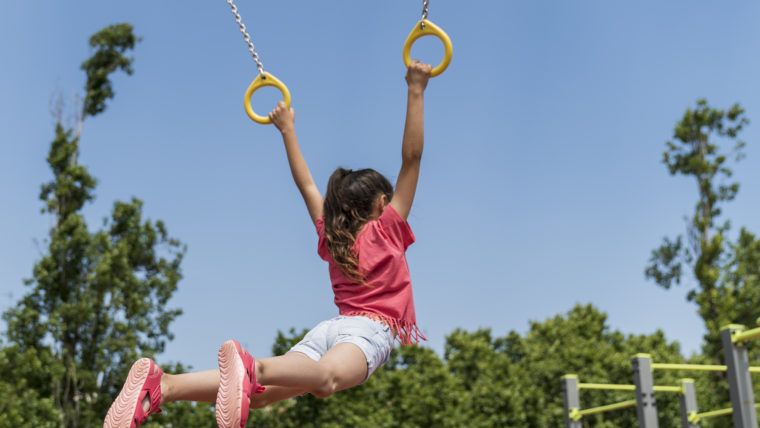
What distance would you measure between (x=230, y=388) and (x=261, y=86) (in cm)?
159

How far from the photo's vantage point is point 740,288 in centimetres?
1838

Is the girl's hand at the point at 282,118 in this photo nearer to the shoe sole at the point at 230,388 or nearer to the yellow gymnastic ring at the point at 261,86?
the yellow gymnastic ring at the point at 261,86

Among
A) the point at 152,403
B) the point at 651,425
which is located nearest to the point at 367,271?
the point at 152,403

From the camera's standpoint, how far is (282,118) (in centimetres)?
389

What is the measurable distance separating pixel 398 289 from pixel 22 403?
11.3 metres

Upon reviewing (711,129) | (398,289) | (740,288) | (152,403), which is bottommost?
(152,403)

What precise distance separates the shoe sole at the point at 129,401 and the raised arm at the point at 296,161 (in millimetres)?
1135

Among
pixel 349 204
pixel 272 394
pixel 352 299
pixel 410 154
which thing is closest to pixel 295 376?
pixel 272 394

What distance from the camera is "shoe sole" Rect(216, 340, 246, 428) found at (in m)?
2.61

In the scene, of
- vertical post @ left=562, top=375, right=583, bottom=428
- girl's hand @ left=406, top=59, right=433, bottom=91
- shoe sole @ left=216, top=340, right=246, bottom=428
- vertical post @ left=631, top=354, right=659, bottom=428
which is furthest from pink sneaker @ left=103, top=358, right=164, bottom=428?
vertical post @ left=562, top=375, right=583, bottom=428

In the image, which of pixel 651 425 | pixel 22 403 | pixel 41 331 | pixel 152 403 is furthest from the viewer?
pixel 41 331

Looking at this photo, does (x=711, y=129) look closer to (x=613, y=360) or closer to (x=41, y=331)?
(x=613, y=360)

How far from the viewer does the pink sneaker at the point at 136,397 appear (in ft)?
8.77

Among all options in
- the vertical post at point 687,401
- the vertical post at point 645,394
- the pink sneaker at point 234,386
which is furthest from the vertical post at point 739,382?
the pink sneaker at point 234,386
